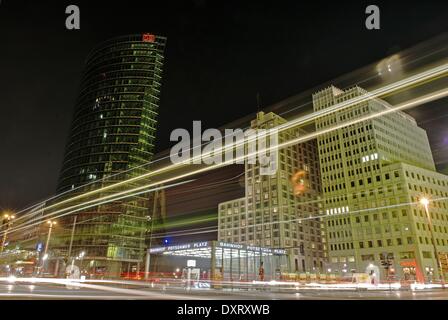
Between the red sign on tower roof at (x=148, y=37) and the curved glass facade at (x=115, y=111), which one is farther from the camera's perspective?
the red sign on tower roof at (x=148, y=37)

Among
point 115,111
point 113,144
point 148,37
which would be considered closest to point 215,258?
point 113,144

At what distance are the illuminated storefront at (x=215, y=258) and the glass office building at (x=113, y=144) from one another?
18.7 meters

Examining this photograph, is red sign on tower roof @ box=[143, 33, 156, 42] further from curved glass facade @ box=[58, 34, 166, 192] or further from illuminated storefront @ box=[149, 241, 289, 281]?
illuminated storefront @ box=[149, 241, 289, 281]

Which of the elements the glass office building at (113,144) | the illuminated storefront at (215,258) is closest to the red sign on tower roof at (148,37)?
the glass office building at (113,144)

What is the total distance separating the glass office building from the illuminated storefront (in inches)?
737

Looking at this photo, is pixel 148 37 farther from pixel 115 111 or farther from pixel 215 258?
pixel 215 258

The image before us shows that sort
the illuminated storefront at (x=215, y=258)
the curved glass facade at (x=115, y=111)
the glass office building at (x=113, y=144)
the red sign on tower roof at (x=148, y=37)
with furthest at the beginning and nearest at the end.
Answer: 1. the red sign on tower roof at (x=148, y=37)
2. the curved glass facade at (x=115, y=111)
3. the glass office building at (x=113, y=144)
4. the illuminated storefront at (x=215, y=258)

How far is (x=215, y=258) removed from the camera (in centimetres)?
4319

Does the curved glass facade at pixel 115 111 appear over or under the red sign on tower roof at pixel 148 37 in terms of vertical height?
under


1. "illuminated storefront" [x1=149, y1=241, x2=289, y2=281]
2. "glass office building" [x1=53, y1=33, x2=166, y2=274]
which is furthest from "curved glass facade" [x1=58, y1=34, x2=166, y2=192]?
"illuminated storefront" [x1=149, y1=241, x2=289, y2=281]

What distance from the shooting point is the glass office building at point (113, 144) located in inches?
3012

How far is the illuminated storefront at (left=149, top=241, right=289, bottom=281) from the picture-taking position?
43.3 meters

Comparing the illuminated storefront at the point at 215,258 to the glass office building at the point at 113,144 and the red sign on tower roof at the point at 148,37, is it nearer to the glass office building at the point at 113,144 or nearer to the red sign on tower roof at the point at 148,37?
the glass office building at the point at 113,144
